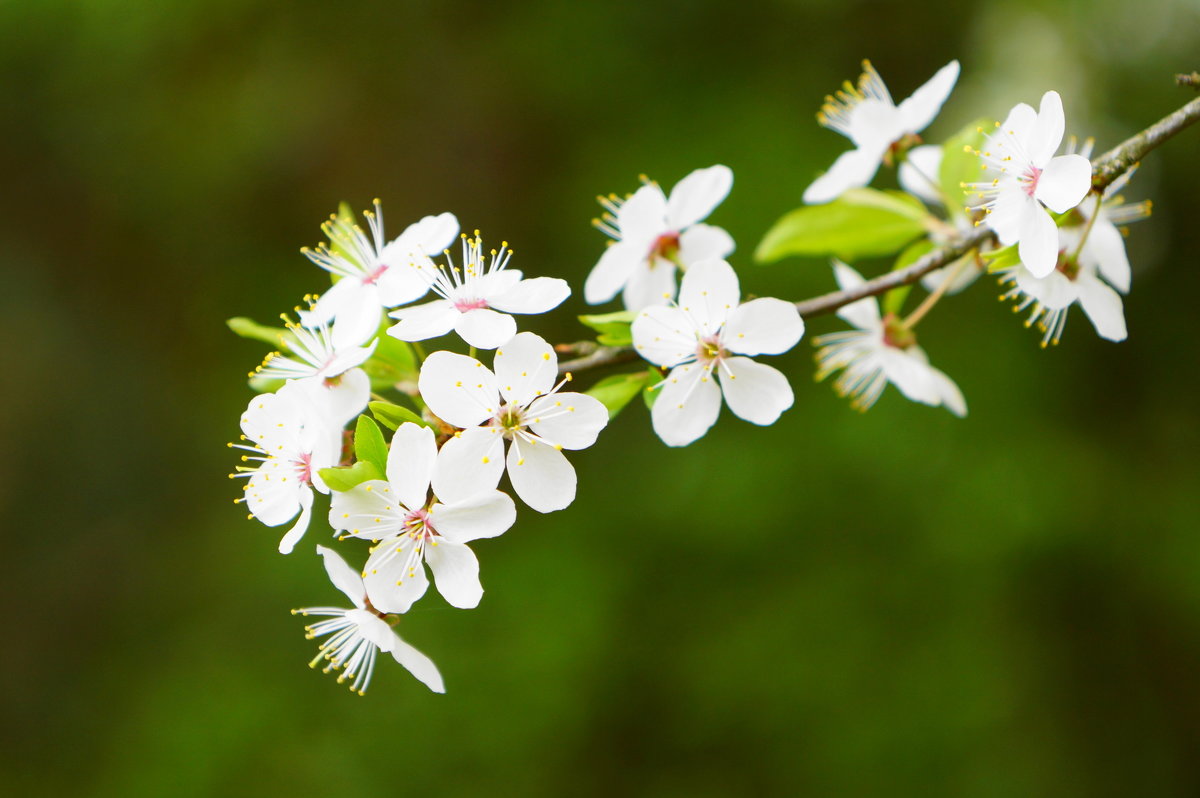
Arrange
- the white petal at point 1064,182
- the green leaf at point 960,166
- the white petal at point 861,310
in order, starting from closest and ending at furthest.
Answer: the white petal at point 1064,182 → the green leaf at point 960,166 → the white petal at point 861,310

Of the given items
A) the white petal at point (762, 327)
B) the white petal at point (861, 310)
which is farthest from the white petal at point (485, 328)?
the white petal at point (861, 310)

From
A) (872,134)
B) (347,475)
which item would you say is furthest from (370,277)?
(872,134)

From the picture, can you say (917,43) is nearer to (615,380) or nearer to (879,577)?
(879,577)

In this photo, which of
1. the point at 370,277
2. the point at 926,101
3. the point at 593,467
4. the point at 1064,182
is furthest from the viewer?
the point at 593,467

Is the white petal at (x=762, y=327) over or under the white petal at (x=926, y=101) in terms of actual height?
under

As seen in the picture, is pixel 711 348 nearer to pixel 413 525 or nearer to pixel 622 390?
pixel 622 390

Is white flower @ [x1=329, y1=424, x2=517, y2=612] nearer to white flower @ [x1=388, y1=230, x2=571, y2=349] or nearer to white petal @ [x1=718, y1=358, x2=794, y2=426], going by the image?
white flower @ [x1=388, y1=230, x2=571, y2=349]

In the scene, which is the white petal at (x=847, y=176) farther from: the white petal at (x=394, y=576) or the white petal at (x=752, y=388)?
A: the white petal at (x=394, y=576)
